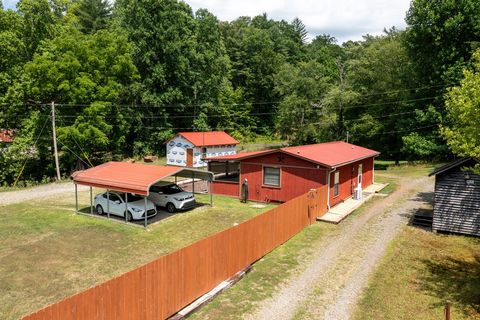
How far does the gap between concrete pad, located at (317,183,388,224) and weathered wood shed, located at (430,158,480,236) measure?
4598 mm

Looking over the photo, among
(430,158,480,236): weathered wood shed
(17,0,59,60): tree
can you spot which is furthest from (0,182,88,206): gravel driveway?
(430,158,480,236): weathered wood shed

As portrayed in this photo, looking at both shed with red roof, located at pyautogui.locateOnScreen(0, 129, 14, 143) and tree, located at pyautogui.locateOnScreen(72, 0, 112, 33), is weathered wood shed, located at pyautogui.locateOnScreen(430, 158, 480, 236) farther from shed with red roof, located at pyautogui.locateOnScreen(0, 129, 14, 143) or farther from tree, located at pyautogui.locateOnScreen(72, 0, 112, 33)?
tree, located at pyautogui.locateOnScreen(72, 0, 112, 33)

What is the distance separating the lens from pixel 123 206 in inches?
766

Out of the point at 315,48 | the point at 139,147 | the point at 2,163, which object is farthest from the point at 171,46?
the point at 315,48

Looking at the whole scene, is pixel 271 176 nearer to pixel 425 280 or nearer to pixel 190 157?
pixel 425 280

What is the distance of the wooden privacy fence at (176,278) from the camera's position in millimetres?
7211

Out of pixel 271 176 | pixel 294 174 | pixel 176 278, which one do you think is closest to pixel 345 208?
pixel 294 174

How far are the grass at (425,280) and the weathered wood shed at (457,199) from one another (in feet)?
1.90

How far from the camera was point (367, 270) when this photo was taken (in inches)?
517

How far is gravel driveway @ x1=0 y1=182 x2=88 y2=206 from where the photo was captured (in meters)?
25.3

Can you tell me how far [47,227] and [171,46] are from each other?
117ft

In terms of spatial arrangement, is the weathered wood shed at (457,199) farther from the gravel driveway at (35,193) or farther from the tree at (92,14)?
the tree at (92,14)

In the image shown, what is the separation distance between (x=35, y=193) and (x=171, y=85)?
2807 centimetres

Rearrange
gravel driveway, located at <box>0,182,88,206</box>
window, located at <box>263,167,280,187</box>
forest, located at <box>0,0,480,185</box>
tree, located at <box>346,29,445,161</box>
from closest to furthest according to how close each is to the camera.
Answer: window, located at <box>263,167,280,187</box>, gravel driveway, located at <box>0,182,88,206</box>, forest, located at <box>0,0,480,185</box>, tree, located at <box>346,29,445,161</box>
